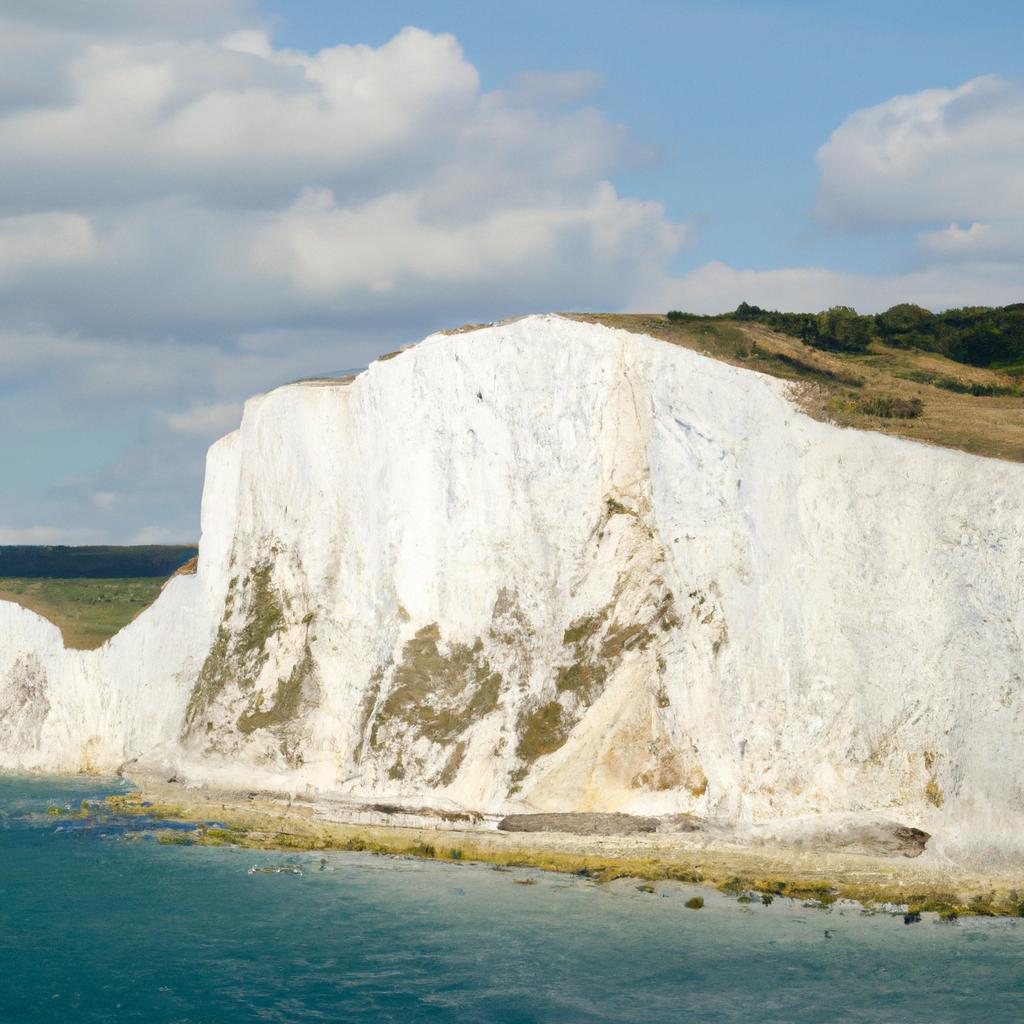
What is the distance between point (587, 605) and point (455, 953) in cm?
1604

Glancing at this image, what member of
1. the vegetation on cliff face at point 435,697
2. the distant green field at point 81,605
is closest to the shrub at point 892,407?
the vegetation on cliff face at point 435,697

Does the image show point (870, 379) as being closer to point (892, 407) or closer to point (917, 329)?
point (892, 407)

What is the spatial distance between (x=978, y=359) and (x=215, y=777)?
3496 cm

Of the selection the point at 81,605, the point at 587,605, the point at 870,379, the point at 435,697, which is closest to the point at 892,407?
the point at 870,379

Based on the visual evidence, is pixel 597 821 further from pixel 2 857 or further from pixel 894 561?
pixel 2 857

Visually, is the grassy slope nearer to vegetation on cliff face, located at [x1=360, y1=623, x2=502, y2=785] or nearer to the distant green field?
vegetation on cliff face, located at [x1=360, y1=623, x2=502, y2=785]

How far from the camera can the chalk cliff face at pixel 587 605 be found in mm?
33344

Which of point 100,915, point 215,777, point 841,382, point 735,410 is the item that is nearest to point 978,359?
point 841,382

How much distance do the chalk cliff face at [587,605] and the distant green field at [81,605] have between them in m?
4.50

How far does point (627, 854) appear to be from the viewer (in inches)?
1415

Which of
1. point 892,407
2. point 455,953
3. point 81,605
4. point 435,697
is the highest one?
point 892,407

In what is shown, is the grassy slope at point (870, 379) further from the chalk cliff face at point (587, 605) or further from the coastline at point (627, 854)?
the coastline at point (627, 854)

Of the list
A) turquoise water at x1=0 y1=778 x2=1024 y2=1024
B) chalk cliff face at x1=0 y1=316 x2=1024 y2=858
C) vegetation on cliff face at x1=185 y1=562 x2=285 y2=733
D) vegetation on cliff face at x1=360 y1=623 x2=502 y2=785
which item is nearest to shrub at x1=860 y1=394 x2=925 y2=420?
chalk cliff face at x1=0 y1=316 x2=1024 y2=858

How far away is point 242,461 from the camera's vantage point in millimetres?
56875
